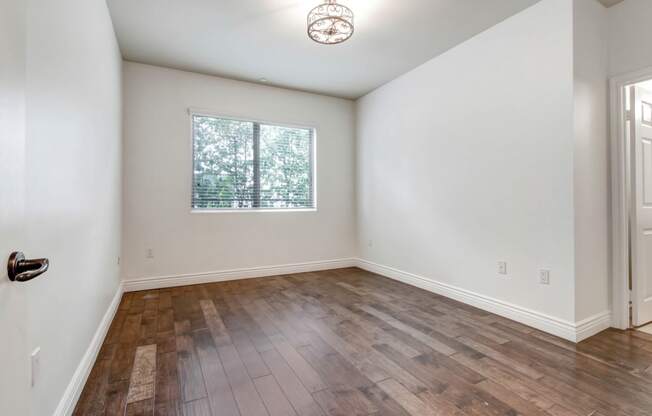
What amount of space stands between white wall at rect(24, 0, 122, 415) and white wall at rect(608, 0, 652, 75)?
381 cm

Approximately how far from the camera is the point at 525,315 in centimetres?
271

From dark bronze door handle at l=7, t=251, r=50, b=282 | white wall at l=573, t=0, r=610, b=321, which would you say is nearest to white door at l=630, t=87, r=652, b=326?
white wall at l=573, t=0, r=610, b=321

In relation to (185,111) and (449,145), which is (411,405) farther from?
(185,111)

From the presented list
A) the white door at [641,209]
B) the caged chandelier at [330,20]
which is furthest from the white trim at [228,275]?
the white door at [641,209]

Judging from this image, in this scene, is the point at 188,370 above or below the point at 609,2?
below

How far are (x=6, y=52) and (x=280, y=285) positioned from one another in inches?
139

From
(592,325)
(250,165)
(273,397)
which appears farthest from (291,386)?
(250,165)

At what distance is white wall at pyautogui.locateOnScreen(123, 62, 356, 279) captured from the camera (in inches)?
149

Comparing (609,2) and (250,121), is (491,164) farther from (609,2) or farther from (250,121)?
(250,121)

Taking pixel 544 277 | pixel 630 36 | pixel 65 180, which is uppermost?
pixel 630 36

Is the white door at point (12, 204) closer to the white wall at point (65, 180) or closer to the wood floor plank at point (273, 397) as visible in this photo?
the white wall at point (65, 180)

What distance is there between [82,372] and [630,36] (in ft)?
14.9

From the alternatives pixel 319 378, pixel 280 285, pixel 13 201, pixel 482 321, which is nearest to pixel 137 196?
pixel 280 285

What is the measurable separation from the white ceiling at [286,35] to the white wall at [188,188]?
12.0 inches
